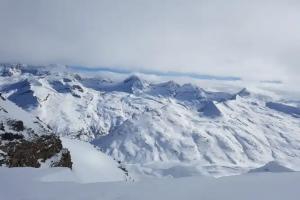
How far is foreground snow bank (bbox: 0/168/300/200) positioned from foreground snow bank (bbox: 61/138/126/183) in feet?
154

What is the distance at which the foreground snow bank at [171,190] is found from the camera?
1912 centimetres

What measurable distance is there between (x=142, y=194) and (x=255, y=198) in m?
4.65

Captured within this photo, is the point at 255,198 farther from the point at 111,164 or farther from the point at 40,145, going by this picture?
the point at 111,164

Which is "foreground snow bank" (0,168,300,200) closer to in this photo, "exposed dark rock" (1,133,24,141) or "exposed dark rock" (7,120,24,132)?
"exposed dark rock" (1,133,24,141)

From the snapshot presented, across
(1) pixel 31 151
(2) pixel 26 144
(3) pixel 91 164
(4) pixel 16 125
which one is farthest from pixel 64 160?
(3) pixel 91 164

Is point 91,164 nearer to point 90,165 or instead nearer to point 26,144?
point 90,165

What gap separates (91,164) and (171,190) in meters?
65.7

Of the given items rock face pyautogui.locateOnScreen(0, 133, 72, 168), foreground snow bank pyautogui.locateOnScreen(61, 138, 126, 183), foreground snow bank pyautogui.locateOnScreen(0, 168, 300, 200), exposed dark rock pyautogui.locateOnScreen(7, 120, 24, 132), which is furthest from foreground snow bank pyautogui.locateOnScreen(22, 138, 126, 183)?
foreground snow bank pyautogui.locateOnScreen(0, 168, 300, 200)

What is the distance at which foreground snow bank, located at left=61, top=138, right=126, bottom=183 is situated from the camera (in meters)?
76.5

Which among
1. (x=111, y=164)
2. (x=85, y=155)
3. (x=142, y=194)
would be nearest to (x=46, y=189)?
(x=142, y=194)

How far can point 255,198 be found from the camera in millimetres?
18297

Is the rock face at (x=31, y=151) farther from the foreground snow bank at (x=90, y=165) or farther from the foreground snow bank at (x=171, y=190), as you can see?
the foreground snow bank at (x=171, y=190)

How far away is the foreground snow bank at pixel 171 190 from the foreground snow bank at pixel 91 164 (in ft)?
154

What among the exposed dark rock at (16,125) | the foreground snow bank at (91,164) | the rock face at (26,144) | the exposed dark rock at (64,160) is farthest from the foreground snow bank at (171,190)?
the foreground snow bank at (91,164)
